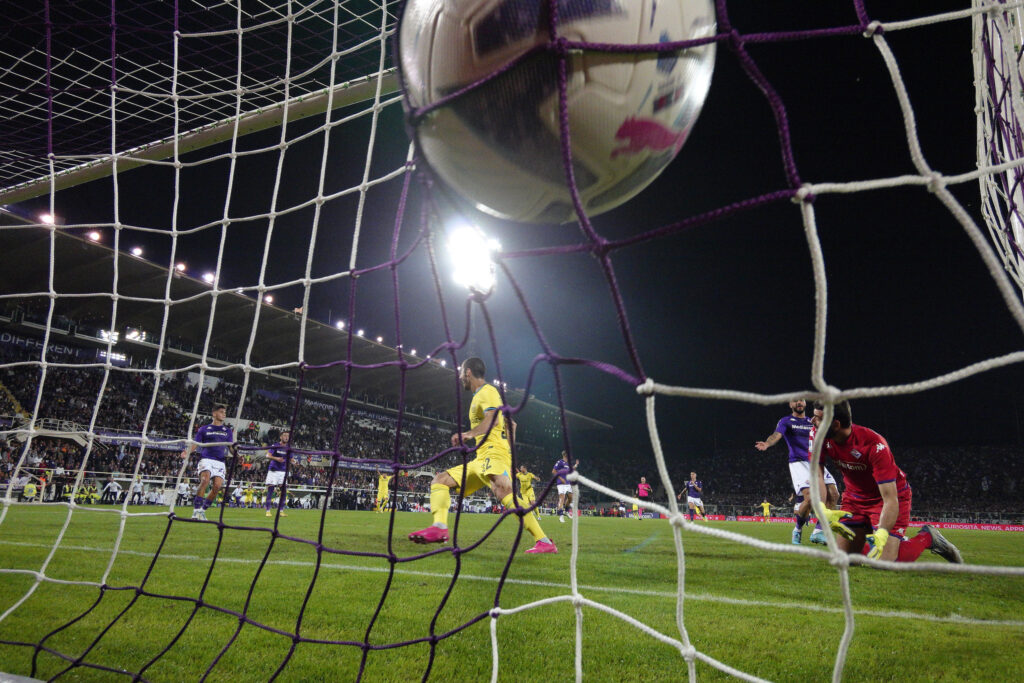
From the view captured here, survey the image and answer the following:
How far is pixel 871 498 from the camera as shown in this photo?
4.64 meters

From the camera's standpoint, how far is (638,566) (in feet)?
15.0

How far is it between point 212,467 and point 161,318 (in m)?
13.6

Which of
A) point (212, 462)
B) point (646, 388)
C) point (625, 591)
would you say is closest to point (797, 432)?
point (625, 591)

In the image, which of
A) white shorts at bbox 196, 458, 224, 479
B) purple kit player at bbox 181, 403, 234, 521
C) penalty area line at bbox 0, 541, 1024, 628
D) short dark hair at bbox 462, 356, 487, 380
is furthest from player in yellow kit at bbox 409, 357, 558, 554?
white shorts at bbox 196, 458, 224, 479

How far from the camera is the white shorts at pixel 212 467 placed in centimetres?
778

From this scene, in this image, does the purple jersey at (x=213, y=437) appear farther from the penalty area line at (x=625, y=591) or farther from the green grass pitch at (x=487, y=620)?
the green grass pitch at (x=487, y=620)

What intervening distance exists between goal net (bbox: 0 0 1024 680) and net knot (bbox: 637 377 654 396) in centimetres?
3

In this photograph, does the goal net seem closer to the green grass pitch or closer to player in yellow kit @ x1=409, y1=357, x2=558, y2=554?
the green grass pitch

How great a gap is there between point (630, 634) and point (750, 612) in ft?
2.66

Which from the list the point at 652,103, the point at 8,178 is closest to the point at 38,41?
the point at 8,178

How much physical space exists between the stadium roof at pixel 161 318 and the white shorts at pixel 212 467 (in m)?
3.71

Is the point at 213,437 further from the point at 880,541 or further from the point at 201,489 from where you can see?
the point at 880,541

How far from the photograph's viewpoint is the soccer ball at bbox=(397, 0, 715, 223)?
129 centimetres

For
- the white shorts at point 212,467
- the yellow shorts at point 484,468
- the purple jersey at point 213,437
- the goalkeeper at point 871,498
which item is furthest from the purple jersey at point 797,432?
the white shorts at point 212,467
